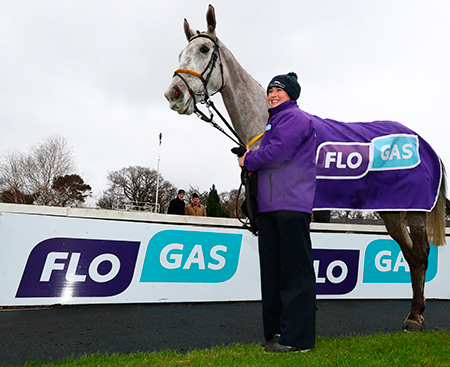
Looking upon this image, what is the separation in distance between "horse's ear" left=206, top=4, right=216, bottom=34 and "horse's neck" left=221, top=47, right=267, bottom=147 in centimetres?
22

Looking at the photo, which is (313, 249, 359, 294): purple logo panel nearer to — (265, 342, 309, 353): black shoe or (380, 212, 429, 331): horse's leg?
→ (380, 212, 429, 331): horse's leg

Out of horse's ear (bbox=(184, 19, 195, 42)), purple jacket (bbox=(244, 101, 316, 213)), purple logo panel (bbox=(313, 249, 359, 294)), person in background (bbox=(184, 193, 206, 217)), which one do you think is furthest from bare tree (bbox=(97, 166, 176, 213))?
purple jacket (bbox=(244, 101, 316, 213))

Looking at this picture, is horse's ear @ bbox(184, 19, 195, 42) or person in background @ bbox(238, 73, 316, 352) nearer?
person in background @ bbox(238, 73, 316, 352)

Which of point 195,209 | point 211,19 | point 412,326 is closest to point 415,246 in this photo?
point 412,326

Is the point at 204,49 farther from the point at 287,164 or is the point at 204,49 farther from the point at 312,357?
the point at 312,357

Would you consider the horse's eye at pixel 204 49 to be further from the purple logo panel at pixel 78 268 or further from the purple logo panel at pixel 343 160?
the purple logo panel at pixel 78 268

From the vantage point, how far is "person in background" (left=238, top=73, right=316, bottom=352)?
8.45ft

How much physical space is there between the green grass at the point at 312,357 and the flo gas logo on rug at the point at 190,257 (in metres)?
2.49

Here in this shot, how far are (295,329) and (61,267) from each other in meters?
3.48

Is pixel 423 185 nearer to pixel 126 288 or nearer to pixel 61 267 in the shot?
pixel 126 288

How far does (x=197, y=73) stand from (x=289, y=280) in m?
2.11

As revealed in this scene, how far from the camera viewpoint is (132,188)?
1772 inches

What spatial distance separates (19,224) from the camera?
4.74 meters

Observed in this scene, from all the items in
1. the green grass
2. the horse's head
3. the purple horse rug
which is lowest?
the green grass
